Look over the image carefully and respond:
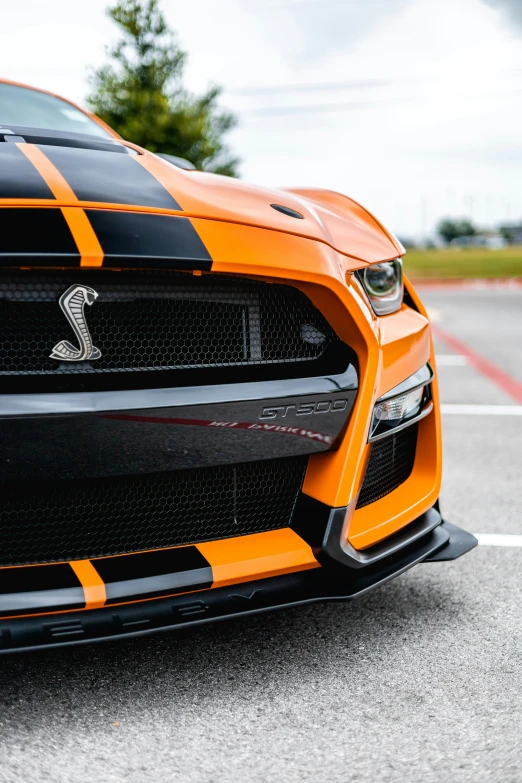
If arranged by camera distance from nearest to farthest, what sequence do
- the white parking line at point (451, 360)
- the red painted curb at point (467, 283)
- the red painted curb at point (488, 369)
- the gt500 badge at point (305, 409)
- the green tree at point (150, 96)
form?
1. the gt500 badge at point (305, 409)
2. the red painted curb at point (488, 369)
3. the white parking line at point (451, 360)
4. the green tree at point (150, 96)
5. the red painted curb at point (467, 283)

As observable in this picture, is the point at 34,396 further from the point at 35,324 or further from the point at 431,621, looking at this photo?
the point at 431,621

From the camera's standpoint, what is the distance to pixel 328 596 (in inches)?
80.7

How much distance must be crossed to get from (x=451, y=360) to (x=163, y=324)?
22.5 ft

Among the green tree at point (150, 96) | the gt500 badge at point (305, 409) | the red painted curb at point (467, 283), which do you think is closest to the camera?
the gt500 badge at point (305, 409)

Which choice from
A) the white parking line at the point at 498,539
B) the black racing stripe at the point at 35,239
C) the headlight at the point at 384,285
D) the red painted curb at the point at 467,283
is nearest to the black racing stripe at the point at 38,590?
the black racing stripe at the point at 35,239

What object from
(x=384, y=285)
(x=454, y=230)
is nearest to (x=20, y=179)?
(x=384, y=285)

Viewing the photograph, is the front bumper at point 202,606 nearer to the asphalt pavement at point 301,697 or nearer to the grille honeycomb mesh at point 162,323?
the asphalt pavement at point 301,697

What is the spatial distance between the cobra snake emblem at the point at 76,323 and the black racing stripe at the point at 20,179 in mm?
204

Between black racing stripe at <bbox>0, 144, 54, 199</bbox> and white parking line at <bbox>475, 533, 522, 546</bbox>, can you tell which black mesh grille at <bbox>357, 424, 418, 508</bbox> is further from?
black racing stripe at <bbox>0, 144, 54, 199</bbox>

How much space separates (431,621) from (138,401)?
117 cm

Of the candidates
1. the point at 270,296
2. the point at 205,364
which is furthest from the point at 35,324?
the point at 270,296

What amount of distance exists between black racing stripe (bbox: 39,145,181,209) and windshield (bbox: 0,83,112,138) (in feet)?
2.43

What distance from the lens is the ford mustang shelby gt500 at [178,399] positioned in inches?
67.5

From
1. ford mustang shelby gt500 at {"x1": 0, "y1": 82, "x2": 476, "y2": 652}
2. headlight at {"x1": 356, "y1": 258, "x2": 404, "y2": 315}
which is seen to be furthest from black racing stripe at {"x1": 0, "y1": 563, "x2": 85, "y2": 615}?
headlight at {"x1": 356, "y1": 258, "x2": 404, "y2": 315}
